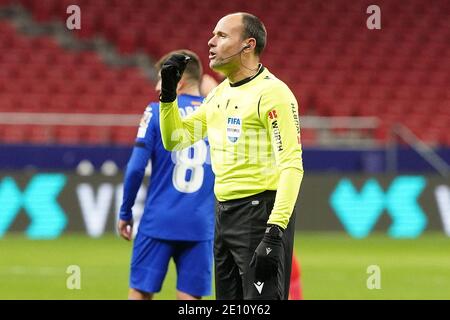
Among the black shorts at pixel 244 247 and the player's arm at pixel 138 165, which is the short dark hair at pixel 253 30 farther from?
the player's arm at pixel 138 165

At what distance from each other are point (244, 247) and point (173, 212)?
1814 mm

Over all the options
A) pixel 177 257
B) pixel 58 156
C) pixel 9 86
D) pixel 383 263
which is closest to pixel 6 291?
pixel 177 257

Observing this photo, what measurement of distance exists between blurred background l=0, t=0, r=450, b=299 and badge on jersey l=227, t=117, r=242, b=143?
16.7 feet

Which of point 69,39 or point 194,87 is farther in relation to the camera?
point 69,39

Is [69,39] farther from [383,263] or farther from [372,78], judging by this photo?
[383,263]

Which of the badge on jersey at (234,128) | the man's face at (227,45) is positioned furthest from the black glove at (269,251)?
the man's face at (227,45)

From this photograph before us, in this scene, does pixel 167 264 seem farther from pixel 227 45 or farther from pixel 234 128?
pixel 227 45

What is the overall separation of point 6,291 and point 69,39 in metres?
14.3

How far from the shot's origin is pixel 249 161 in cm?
564

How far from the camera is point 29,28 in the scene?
24109 millimetres

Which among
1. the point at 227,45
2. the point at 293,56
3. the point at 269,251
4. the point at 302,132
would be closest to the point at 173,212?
the point at 227,45

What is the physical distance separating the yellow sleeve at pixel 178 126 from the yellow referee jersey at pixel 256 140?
0.02 m

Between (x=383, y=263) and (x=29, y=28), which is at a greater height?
(x=29, y=28)

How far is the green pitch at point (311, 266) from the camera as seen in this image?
1109cm
